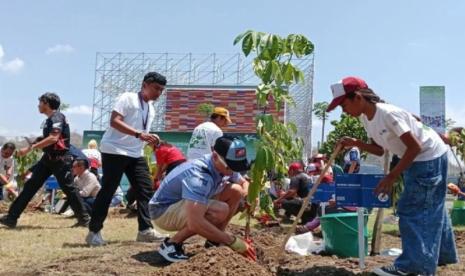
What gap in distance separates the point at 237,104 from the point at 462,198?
22.3 meters

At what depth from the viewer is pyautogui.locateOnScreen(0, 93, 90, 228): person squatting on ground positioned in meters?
6.63

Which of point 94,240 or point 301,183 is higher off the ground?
point 301,183

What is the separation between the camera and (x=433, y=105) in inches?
512

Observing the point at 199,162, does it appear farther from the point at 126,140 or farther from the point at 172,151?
the point at 172,151

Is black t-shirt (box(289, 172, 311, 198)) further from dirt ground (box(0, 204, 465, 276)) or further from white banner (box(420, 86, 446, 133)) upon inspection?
white banner (box(420, 86, 446, 133))

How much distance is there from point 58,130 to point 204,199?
3.61 metres

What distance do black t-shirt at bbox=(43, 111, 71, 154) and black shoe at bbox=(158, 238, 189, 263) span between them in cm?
323

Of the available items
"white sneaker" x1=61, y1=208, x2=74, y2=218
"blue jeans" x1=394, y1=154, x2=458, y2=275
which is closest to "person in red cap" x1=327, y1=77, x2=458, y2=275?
"blue jeans" x1=394, y1=154, x2=458, y2=275

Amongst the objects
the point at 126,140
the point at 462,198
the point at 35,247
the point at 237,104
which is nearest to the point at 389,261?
the point at 126,140

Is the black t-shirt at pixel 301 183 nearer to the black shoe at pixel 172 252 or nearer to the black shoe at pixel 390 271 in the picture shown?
the black shoe at pixel 172 252

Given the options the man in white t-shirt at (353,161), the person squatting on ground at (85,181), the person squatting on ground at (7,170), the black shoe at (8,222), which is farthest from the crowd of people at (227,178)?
the person squatting on ground at (7,170)

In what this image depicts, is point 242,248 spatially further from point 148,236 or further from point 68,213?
point 68,213

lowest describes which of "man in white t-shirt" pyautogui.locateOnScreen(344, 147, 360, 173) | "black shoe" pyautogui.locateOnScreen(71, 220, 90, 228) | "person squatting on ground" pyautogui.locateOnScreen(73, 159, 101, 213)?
"black shoe" pyautogui.locateOnScreen(71, 220, 90, 228)

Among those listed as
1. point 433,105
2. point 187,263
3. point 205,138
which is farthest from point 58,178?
point 433,105
